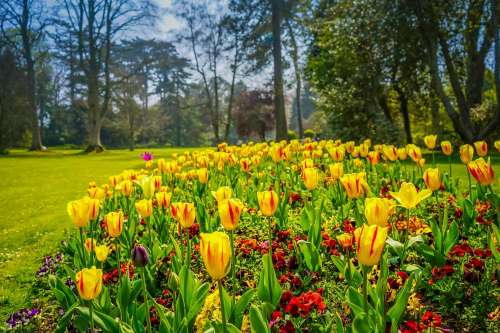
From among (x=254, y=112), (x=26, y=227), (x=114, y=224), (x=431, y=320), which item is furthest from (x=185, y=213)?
(x=254, y=112)

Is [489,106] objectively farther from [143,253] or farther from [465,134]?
[143,253]

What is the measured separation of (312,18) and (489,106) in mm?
9803

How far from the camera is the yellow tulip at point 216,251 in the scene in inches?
51.6

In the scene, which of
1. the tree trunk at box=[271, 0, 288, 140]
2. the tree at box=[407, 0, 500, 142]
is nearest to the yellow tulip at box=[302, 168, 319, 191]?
the tree at box=[407, 0, 500, 142]

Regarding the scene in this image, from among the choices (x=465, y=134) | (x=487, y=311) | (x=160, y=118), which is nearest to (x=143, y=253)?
(x=487, y=311)

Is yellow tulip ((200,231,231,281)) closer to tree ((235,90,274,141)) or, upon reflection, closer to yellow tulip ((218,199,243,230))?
yellow tulip ((218,199,243,230))

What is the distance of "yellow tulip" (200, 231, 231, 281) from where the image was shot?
4.30 feet

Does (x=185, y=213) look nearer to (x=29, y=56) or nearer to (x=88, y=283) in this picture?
(x=88, y=283)

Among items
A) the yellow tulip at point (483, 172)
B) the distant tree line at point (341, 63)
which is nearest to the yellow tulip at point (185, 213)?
the yellow tulip at point (483, 172)

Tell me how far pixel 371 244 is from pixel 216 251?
0.54m

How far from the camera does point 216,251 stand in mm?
1319

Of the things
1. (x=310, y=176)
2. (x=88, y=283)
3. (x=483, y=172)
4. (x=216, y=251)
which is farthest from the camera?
(x=310, y=176)

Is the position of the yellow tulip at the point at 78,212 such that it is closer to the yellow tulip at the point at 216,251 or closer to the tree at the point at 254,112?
the yellow tulip at the point at 216,251

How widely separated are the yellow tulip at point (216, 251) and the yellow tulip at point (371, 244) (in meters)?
0.47
